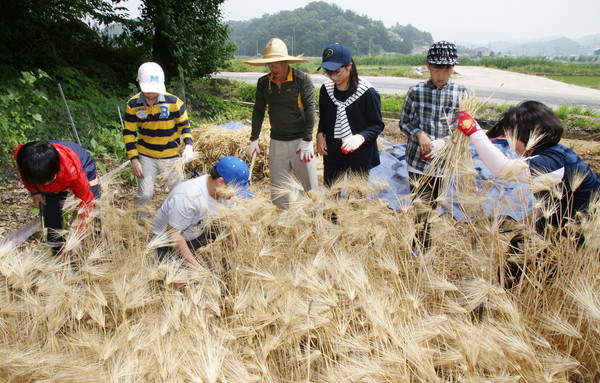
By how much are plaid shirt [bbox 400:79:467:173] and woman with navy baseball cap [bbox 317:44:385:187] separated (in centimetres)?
25

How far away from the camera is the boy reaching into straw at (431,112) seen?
2.66m

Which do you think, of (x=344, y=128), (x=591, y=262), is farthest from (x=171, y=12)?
(x=591, y=262)

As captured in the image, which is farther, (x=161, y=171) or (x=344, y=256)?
(x=161, y=171)

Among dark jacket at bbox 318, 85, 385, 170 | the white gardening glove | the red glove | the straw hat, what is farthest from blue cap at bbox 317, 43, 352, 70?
the red glove

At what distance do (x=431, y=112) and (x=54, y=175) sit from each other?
8.62ft

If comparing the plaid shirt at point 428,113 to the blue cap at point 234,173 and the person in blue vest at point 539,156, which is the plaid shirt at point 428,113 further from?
the blue cap at point 234,173

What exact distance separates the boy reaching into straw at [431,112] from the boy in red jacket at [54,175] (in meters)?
2.30

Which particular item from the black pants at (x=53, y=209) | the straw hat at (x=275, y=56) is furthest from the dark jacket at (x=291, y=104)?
the black pants at (x=53, y=209)

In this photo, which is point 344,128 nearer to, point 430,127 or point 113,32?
point 430,127

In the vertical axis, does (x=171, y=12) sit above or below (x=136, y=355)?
above

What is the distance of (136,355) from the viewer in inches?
53.7

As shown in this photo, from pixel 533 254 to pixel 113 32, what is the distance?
1355 cm

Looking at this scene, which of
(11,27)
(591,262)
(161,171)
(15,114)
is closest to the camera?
(591,262)

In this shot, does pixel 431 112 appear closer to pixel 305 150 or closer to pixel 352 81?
pixel 352 81
